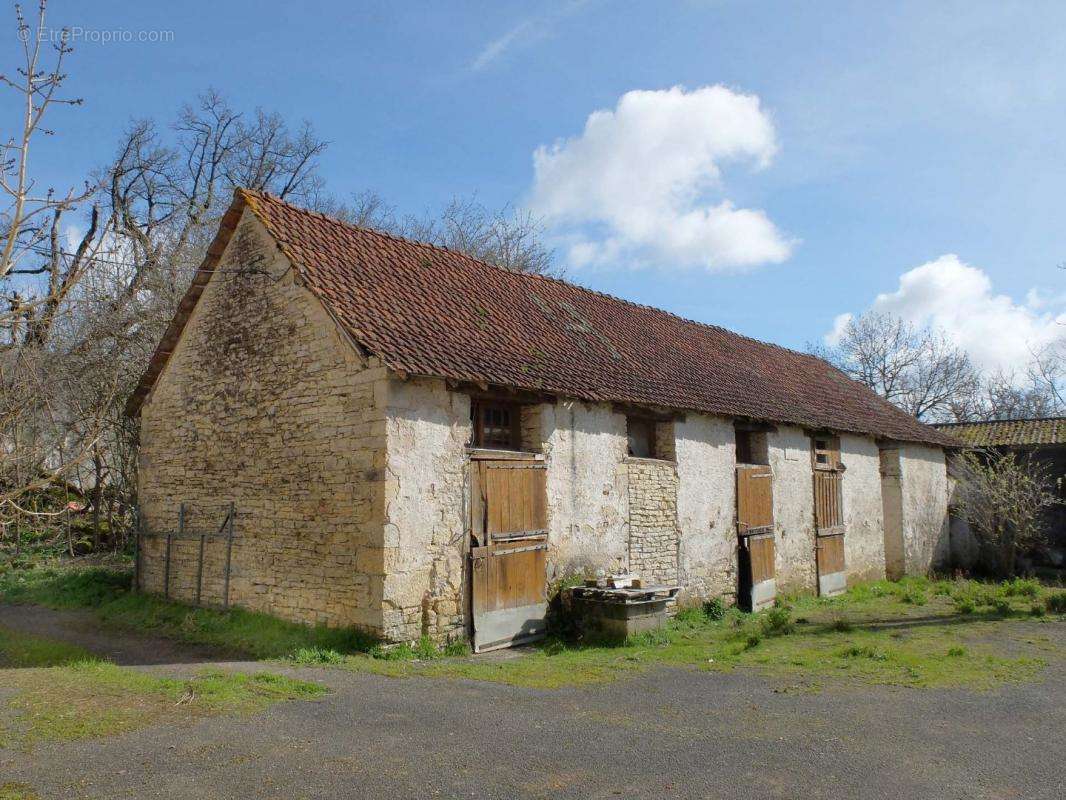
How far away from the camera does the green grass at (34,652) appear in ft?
28.3

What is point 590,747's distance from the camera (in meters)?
5.83

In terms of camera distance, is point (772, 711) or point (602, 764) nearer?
point (602, 764)

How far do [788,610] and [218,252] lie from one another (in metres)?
11.1

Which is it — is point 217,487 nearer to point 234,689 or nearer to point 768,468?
point 234,689

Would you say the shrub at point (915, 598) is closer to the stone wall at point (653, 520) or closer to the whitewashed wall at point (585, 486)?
the stone wall at point (653, 520)

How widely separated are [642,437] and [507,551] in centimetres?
364

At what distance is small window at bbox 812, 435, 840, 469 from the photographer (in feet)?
53.2

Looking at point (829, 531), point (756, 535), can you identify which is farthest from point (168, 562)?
point (829, 531)

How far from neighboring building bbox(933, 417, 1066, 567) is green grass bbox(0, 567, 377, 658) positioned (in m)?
18.4

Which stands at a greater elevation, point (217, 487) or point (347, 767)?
point (217, 487)

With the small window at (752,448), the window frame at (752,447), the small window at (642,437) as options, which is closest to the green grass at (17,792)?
the small window at (642,437)

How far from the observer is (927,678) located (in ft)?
27.2

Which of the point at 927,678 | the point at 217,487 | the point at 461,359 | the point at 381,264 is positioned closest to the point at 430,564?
the point at 461,359

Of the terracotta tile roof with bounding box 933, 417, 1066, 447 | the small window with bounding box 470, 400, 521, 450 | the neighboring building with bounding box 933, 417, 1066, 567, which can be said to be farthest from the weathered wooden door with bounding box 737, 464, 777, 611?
the terracotta tile roof with bounding box 933, 417, 1066, 447
